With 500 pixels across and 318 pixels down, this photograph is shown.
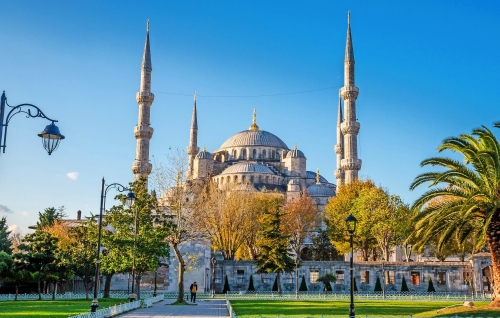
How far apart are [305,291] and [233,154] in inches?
1677

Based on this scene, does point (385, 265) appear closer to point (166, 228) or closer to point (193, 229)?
point (193, 229)

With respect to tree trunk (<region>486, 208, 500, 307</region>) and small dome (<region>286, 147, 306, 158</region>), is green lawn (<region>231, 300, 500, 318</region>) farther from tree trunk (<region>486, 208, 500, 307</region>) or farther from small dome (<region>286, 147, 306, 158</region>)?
small dome (<region>286, 147, 306, 158</region>)

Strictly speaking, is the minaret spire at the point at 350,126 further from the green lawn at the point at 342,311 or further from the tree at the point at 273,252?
the green lawn at the point at 342,311

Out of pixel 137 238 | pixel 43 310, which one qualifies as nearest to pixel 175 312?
pixel 43 310

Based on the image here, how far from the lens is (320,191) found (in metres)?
72.4

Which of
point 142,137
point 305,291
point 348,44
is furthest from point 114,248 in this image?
point 348,44

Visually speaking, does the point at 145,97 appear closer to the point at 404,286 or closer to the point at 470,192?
the point at 404,286

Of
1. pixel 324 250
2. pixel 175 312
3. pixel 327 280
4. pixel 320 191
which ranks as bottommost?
pixel 175 312

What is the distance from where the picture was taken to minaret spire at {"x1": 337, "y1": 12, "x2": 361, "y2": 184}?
187ft

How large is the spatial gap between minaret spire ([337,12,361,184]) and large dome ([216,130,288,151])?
26184mm

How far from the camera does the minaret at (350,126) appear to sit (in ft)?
187

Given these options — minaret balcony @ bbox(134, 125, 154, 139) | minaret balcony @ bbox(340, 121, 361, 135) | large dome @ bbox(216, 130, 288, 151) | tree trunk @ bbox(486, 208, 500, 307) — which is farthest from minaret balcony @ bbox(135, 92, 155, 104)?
tree trunk @ bbox(486, 208, 500, 307)

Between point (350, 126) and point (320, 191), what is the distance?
1716 cm

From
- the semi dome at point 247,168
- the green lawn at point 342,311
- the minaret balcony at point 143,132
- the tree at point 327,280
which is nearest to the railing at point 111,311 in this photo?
the green lawn at point 342,311
